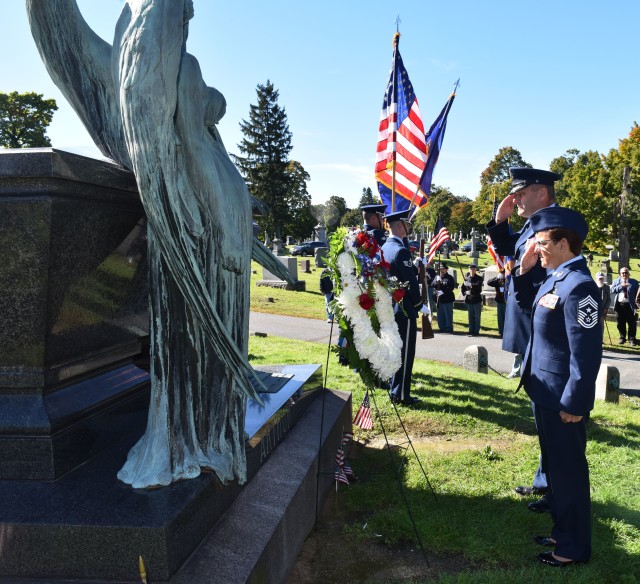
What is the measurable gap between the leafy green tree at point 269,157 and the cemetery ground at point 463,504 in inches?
2128

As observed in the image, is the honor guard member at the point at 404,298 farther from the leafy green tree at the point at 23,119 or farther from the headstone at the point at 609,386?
the leafy green tree at the point at 23,119

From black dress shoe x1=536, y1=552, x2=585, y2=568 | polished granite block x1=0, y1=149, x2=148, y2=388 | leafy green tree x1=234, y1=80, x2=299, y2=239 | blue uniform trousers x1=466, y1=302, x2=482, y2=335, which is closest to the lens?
polished granite block x1=0, y1=149, x2=148, y2=388

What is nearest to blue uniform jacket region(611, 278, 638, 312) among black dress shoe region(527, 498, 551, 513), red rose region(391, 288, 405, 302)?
black dress shoe region(527, 498, 551, 513)

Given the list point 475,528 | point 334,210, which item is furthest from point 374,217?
point 334,210

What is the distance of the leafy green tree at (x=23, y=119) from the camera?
32.9 meters

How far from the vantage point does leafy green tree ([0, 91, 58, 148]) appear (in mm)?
32906

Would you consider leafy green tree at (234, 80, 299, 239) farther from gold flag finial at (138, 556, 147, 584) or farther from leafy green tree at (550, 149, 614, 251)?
gold flag finial at (138, 556, 147, 584)

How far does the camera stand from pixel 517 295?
15.0ft

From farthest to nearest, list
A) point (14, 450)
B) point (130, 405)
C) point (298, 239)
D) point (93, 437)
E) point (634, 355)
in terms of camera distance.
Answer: point (298, 239) < point (634, 355) < point (130, 405) < point (93, 437) < point (14, 450)

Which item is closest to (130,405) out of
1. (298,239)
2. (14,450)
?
(14,450)

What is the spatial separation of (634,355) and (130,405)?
12.1 meters

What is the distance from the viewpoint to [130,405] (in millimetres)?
3318

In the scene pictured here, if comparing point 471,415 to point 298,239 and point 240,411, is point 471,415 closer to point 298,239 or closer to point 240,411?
point 240,411

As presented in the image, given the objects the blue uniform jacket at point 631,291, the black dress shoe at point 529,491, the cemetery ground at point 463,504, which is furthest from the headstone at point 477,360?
the blue uniform jacket at point 631,291
